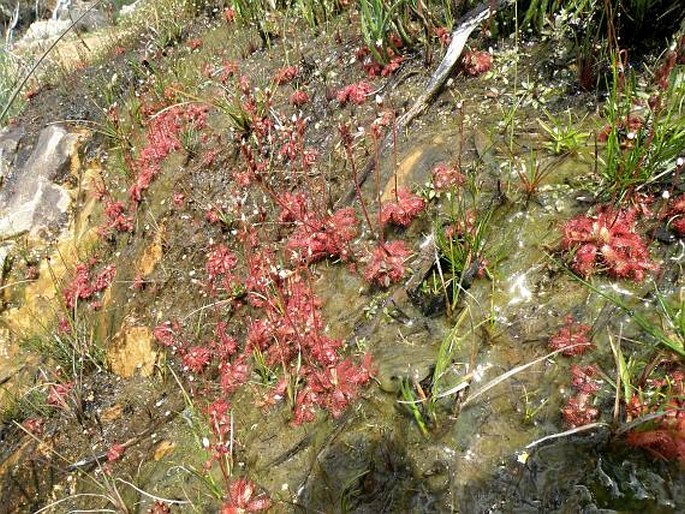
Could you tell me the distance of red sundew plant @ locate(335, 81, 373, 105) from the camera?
5.41 metres

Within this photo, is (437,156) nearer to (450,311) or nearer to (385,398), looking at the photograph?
(450,311)

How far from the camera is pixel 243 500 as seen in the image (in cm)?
321

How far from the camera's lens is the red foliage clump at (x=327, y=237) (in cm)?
422

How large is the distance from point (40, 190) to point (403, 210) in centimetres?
575

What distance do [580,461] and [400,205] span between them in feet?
7.54

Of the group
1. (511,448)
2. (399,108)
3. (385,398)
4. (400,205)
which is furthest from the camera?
(399,108)

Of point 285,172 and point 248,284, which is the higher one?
point 285,172

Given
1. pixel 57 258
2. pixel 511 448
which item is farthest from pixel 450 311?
pixel 57 258

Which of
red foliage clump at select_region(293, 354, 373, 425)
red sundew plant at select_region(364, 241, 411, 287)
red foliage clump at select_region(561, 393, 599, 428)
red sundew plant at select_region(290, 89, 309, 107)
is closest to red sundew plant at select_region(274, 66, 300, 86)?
red sundew plant at select_region(290, 89, 309, 107)

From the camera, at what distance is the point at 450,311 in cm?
340

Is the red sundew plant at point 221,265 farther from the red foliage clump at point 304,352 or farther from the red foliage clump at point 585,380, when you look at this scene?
the red foliage clump at point 585,380

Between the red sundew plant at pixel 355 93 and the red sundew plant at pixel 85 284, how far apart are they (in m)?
3.42

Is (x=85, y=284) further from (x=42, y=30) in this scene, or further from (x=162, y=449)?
(x=42, y=30)

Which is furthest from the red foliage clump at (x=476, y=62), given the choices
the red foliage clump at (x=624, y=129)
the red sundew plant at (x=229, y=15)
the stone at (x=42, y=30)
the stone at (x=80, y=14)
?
the stone at (x=42, y=30)
